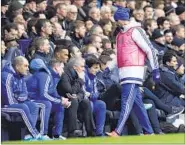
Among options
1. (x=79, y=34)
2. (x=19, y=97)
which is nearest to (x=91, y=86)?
(x=19, y=97)

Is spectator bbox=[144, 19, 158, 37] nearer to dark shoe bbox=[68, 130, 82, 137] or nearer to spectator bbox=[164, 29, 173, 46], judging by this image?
spectator bbox=[164, 29, 173, 46]

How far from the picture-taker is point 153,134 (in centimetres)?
1673

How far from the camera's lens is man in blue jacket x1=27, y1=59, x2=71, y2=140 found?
15508 millimetres

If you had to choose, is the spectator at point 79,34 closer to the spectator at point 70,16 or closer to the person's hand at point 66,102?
the spectator at point 70,16

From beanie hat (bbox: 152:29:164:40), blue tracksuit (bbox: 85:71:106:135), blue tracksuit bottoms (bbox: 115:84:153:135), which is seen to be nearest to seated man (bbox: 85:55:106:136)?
blue tracksuit (bbox: 85:71:106:135)

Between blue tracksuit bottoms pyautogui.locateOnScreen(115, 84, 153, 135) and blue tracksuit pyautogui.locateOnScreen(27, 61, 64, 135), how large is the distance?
4.01ft

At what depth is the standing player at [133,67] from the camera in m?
16.5

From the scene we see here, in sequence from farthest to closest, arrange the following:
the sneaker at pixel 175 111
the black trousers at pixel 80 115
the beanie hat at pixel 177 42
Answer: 1. the beanie hat at pixel 177 42
2. the sneaker at pixel 175 111
3. the black trousers at pixel 80 115

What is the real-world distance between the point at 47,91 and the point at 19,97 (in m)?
0.53

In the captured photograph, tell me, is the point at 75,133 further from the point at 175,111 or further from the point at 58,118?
the point at 175,111

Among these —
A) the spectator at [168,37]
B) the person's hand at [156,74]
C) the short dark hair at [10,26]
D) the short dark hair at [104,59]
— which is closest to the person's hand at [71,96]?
the short dark hair at [104,59]

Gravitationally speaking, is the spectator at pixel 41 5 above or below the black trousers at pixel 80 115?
above

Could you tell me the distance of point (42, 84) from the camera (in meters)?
15.5

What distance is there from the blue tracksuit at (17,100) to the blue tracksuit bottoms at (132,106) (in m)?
1.74
